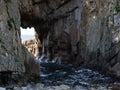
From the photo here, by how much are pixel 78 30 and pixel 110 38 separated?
1244cm

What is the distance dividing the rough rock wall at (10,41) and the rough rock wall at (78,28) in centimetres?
839

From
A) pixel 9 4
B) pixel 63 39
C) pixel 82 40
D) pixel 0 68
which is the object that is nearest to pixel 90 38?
pixel 82 40

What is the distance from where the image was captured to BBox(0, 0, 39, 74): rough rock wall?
880 inches

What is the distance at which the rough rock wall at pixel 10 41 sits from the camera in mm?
22359

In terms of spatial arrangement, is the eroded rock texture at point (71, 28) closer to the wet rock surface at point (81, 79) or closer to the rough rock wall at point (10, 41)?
Result: the rough rock wall at point (10, 41)

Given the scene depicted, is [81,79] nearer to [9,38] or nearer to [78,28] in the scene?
[9,38]

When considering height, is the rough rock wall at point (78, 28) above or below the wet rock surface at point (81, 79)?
above

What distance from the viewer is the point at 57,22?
48.2m

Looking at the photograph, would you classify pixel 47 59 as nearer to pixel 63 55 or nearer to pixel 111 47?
pixel 63 55

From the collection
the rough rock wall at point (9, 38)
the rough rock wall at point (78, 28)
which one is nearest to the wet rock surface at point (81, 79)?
the rough rock wall at point (78, 28)

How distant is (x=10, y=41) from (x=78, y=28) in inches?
819

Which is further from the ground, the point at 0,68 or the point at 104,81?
the point at 0,68

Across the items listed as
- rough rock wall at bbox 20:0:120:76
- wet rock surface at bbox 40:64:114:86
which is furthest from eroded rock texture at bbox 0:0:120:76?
wet rock surface at bbox 40:64:114:86

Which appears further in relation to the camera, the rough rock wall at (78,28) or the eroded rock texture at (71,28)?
the rough rock wall at (78,28)
